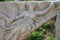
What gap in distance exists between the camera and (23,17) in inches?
199

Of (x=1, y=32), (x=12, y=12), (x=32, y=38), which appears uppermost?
(x=12, y=12)

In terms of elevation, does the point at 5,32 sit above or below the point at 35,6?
below

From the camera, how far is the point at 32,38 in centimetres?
618

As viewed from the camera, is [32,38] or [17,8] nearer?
[17,8]

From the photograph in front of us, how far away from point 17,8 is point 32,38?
1377mm

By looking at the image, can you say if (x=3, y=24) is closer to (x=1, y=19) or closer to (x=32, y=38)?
(x=1, y=19)

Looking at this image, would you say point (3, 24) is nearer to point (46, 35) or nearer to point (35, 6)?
point (35, 6)

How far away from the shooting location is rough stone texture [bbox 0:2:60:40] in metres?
4.96

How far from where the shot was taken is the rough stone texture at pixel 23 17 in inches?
195

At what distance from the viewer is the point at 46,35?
629 cm

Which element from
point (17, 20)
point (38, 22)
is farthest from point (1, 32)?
point (38, 22)

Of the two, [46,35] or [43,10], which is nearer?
[43,10]

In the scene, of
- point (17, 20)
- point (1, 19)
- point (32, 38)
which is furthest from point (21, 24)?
point (32, 38)

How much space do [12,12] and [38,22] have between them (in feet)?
2.16
